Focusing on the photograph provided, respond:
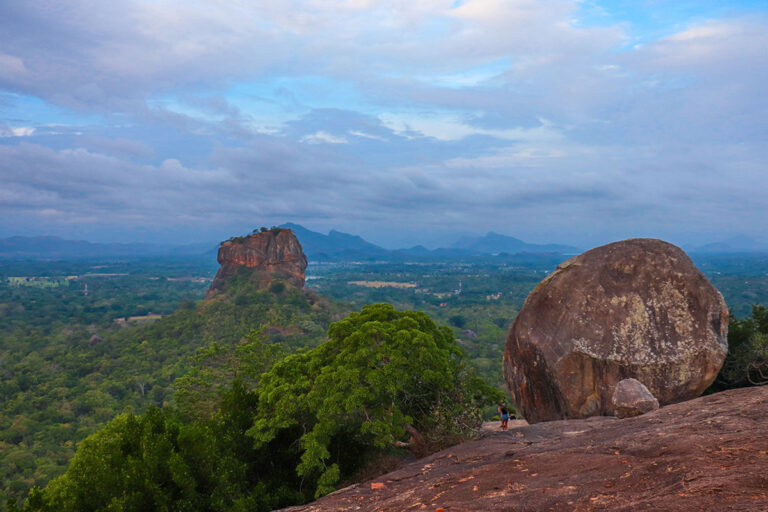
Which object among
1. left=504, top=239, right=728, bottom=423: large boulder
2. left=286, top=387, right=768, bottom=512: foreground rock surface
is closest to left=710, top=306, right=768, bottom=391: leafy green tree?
left=504, top=239, right=728, bottom=423: large boulder

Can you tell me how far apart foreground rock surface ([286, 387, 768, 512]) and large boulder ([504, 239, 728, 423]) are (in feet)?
9.78

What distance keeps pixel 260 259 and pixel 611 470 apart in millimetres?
96783

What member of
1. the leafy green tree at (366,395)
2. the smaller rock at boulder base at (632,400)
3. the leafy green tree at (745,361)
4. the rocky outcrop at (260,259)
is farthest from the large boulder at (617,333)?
the rocky outcrop at (260,259)

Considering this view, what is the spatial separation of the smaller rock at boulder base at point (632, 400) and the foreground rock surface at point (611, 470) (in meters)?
1.27

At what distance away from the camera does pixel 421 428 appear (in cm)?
1510

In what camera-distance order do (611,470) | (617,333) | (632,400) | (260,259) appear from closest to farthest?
(611,470), (632,400), (617,333), (260,259)

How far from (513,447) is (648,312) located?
860 centimetres

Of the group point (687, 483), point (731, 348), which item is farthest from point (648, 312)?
point (687, 483)

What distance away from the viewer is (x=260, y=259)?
98.2 metres

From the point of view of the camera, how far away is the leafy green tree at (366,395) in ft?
42.2

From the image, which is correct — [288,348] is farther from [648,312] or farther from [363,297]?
[363,297]

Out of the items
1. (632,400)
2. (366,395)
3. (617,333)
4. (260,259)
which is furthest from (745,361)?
(260,259)

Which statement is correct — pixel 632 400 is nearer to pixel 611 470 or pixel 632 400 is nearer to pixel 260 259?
pixel 611 470

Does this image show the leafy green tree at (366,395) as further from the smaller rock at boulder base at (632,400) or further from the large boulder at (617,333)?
the smaller rock at boulder base at (632,400)
